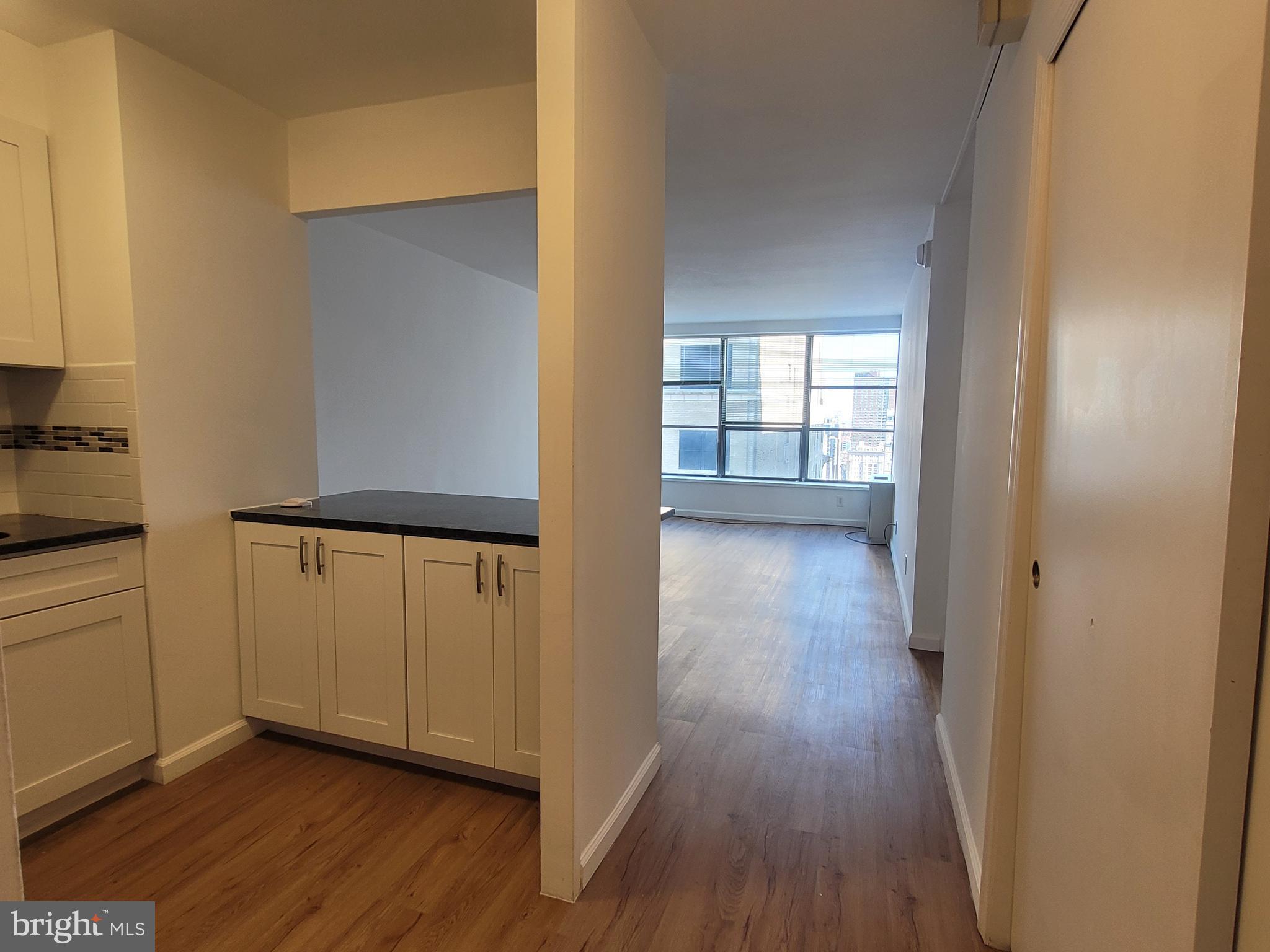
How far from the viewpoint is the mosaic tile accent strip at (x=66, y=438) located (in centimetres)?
205

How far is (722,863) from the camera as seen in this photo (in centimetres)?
177

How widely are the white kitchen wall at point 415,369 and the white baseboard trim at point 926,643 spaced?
243cm

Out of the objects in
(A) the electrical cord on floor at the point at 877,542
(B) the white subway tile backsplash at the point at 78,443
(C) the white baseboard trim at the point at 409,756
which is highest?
(B) the white subway tile backsplash at the point at 78,443

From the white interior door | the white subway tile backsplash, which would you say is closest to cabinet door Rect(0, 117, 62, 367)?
the white subway tile backsplash

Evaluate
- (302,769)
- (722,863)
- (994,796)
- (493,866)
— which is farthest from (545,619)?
(302,769)

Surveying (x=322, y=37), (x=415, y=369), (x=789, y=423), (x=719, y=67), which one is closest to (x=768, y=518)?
(x=789, y=423)

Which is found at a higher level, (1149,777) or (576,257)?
(576,257)

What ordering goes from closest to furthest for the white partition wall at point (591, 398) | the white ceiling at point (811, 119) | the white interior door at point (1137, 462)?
the white interior door at point (1137, 462) → the white partition wall at point (591, 398) → the white ceiling at point (811, 119)

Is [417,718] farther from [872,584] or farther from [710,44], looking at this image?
[872,584]

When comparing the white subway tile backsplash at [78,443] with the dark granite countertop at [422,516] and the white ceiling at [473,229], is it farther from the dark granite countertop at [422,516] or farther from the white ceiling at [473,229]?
the white ceiling at [473,229]

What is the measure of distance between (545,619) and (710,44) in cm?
170

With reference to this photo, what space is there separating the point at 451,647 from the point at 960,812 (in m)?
1.66

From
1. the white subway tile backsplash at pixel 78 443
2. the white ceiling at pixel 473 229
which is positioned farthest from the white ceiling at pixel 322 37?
the white subway tile backsplash at pixel 78 443

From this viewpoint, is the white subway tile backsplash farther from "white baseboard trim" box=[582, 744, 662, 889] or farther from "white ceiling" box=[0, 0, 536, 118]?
"white baseboard trim" box=[582, 744, 662, 889]
